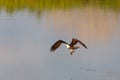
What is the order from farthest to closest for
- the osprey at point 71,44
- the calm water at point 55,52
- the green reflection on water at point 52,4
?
the green reflection on water at point 52,4 → the calm water at point 55,52 → the osprey at point 71,44

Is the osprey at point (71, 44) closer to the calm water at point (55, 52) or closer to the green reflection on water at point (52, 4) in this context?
the calm water at point (55, 52)

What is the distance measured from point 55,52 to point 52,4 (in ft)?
44.6

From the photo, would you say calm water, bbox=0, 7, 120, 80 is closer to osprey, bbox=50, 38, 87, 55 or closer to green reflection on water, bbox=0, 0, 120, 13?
osprey, bbox=50, 38, 87, 55

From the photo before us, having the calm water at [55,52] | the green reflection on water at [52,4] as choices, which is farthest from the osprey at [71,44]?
the green reflection on water at [52,4]

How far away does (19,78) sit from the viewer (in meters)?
9.30

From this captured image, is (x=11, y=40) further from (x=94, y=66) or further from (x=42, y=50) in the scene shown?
(x=94, y=66)

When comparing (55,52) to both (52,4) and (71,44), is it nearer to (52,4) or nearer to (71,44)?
(71,44)

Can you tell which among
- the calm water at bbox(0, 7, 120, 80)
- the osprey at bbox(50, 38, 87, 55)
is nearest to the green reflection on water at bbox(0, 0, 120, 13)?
the calm water at bbox(0, 7, 120, 80)

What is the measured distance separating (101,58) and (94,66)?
86 cm

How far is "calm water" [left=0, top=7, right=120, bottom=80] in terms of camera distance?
9.53 metres

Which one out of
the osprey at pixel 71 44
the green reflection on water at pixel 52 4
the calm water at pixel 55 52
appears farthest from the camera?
the green reflection on water at pixel 52 4

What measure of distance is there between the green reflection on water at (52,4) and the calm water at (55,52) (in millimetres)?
4617

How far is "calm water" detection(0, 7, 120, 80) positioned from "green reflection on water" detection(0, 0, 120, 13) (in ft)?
15.1

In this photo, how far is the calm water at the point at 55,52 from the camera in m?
9.53
